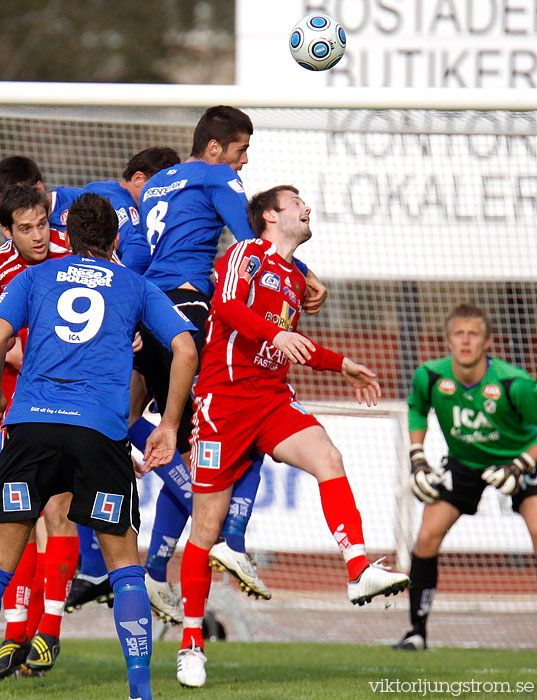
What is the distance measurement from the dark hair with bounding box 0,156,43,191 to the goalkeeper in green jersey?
9.24ft

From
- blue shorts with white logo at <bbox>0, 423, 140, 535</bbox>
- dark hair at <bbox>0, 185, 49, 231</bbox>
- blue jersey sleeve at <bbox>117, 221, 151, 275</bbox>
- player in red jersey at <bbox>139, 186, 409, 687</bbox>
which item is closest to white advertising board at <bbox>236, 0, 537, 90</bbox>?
blue jersey sleeve at <bbox>117, 221, 151, 275</bbox>

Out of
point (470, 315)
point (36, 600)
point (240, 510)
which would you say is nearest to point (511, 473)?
point (470, 315)

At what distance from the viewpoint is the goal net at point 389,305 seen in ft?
28.8

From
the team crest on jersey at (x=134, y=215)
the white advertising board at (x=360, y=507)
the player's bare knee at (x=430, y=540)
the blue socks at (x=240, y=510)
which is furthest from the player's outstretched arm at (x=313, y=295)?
the white advertising board at (x=360, y=507)

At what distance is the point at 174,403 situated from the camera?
176 inches

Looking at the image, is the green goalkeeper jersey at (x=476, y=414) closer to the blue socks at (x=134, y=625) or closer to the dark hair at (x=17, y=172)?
the dark hair at (x=17, y=172)

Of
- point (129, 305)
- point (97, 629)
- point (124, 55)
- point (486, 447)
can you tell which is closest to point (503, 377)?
point (486, 447)

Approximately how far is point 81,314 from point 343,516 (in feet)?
4.85

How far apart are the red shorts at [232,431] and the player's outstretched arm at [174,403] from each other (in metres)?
0.68

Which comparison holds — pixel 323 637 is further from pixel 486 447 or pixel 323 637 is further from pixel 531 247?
pixel 531 247

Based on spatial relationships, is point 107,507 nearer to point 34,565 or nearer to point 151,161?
point 34,565

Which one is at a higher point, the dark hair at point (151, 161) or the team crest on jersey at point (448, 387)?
the dark hair at point (151, 161)

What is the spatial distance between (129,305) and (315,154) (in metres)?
5.41

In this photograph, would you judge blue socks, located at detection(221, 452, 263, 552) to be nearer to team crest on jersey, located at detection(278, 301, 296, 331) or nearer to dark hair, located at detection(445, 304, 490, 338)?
team crest on jersey, located at detection(278, 301, 296, 331)
